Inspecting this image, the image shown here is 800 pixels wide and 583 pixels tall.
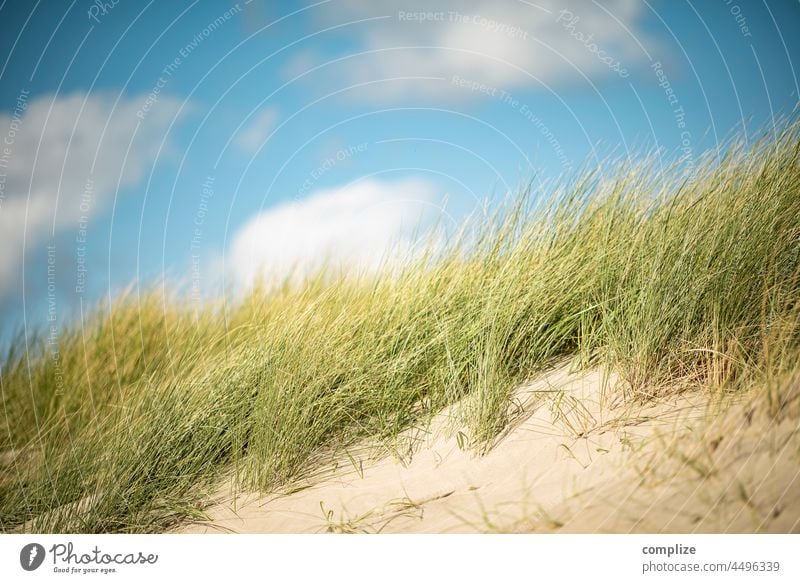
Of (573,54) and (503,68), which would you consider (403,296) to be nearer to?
(503,68)

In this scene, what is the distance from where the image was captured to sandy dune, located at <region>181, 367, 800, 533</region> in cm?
188

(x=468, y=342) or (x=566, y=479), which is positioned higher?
(x=468, y=342)

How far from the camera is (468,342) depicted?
104 inches

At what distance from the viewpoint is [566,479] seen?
206 centimetres

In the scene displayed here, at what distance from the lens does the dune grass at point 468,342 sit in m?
2.33

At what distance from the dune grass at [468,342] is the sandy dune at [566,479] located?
Result: 4.2 inches

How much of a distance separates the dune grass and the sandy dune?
11 cm

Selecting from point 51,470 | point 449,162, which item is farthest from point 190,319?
point 449,162

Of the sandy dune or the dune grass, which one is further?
the dune grass

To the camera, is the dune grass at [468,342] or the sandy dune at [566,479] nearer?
the sandy dune at [566,479]

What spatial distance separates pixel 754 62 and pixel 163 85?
274 centimetres

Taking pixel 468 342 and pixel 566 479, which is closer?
pixel 566 479

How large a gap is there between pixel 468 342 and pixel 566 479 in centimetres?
77

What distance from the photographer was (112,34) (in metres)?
2.87
